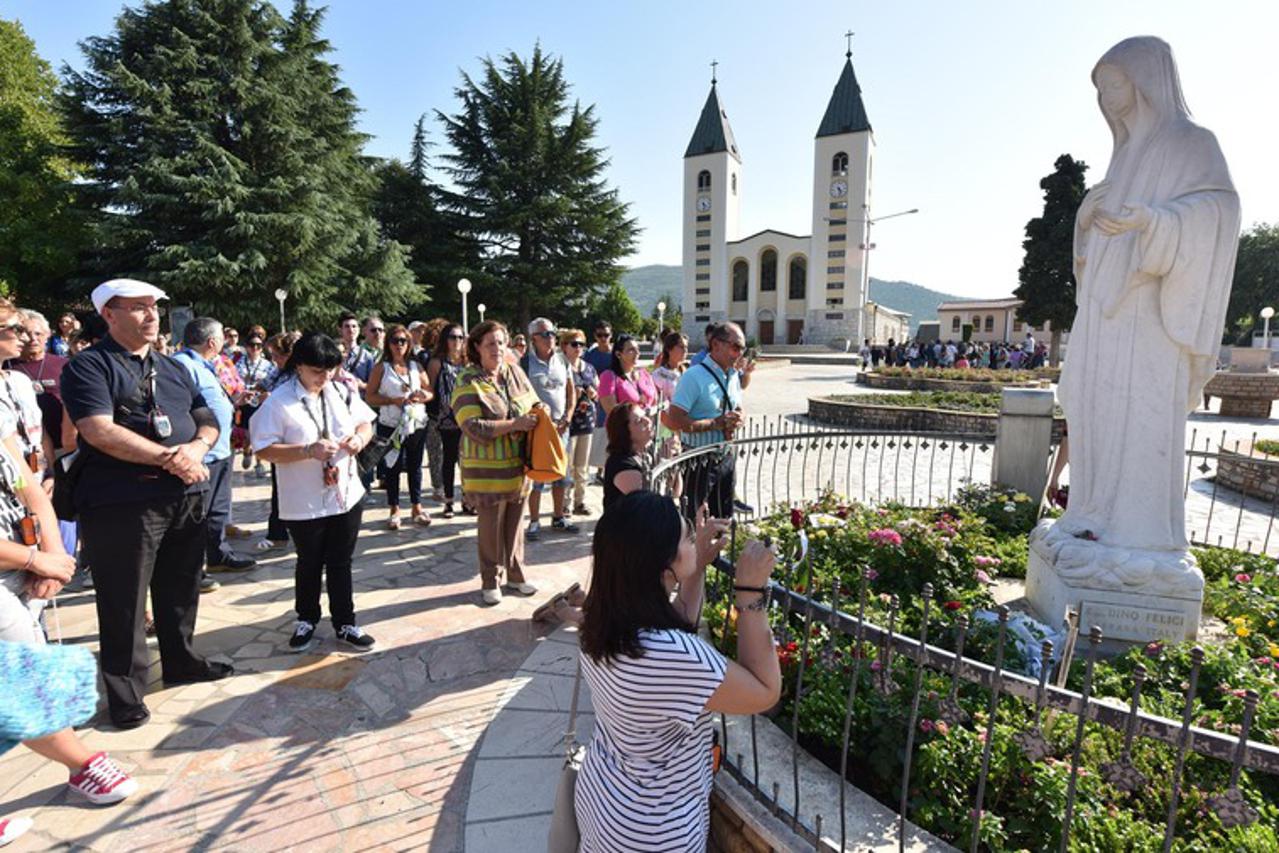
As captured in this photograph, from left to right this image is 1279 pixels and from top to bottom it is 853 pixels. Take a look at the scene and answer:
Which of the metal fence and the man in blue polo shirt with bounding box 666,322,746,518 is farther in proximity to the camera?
the man in blue polo shirt with bounding box 666,322,746,518

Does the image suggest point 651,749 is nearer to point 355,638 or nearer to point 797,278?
point 355,638

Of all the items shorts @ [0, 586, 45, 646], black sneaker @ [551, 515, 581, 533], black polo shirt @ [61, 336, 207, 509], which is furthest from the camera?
black sneaker @ [551, 515, 581, 533]

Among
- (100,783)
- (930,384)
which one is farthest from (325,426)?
(930,384)

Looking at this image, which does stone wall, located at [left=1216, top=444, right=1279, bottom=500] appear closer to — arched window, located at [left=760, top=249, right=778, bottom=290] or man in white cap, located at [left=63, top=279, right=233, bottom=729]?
man in white cap, located at [left=63, top=279, right=233, bottom=729]

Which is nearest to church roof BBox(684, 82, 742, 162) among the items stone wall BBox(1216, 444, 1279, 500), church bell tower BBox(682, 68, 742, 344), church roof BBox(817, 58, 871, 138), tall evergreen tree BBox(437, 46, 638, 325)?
church bell tower BBox(682, 68, 742, 344)

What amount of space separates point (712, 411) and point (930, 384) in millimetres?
19216

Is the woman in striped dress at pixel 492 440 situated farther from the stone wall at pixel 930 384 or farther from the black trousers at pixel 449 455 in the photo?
the stone wall at pixel 930 384

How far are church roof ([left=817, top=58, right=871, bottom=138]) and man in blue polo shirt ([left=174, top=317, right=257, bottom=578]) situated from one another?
189 ft

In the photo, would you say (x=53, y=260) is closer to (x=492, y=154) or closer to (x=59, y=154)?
(x=59, y=154)

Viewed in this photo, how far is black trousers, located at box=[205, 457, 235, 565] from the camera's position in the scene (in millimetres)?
5117

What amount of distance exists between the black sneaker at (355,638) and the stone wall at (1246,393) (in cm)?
2104

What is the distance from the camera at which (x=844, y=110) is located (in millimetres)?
54531

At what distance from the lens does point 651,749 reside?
1758mm

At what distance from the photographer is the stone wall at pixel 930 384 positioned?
68.8 ft
